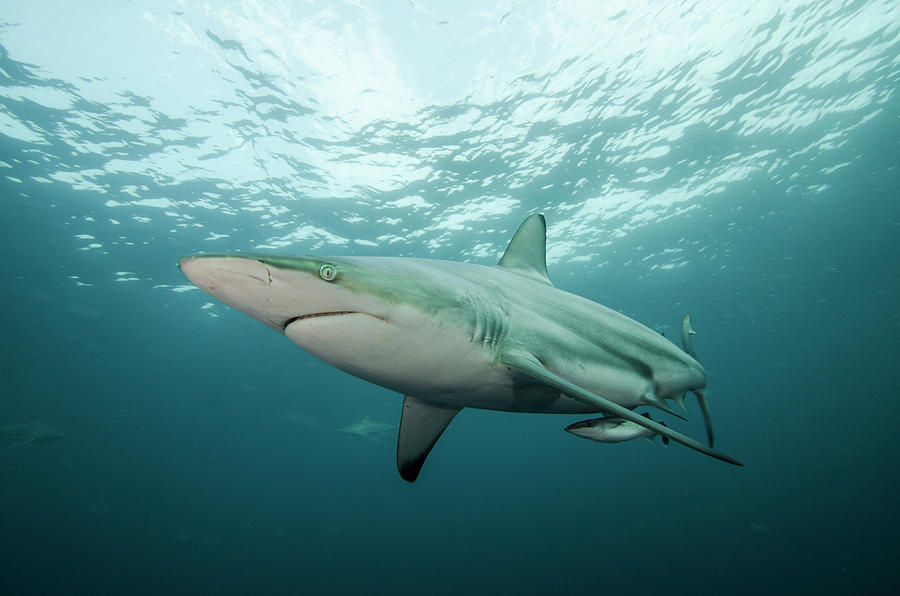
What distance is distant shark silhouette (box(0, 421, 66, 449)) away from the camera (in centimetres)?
1898

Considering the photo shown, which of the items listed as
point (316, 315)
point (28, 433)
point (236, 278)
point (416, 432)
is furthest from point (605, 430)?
point (28, 433)

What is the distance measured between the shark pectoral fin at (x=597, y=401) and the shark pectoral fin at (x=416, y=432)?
4.42ft

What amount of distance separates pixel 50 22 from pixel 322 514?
75.9m

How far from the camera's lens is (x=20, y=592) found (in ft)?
77.5

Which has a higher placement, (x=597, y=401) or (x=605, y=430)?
(x=597, y=401)

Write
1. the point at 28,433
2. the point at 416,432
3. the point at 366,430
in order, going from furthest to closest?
the point at 366,430, the point at 28,433, the point at 416,432

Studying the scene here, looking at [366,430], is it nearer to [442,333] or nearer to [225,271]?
[442,333]

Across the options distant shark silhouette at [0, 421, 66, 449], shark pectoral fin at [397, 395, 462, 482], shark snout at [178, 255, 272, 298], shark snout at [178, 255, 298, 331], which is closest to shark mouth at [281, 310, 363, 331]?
shark snout at [178, 255, 298, 331]

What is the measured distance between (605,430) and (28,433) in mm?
28976

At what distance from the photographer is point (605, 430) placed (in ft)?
10.7

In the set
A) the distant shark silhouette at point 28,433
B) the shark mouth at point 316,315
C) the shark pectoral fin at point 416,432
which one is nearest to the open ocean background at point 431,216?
the distant shark silhouette at point 28,433

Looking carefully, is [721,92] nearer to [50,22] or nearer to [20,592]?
[50,22]

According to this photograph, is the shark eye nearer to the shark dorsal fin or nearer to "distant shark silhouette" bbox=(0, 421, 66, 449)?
the shark dorsal fin

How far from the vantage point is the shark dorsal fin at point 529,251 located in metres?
3.85
